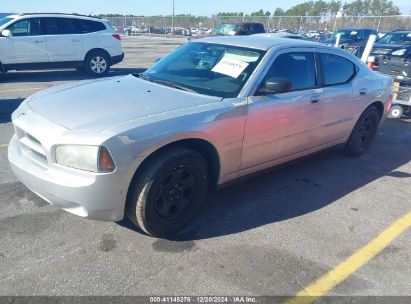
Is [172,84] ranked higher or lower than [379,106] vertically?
higher

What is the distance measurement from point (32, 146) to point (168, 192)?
116 centimetres

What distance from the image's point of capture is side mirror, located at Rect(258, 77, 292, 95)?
3320mm

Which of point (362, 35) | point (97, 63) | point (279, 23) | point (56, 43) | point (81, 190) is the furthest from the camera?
point (279, 23)

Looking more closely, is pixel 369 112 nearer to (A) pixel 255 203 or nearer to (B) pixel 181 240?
(A) pixel 255 203

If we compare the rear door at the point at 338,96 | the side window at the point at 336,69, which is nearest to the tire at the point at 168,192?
the rear door at the point at 338,96

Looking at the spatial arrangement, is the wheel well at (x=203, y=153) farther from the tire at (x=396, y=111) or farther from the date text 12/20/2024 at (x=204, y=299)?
the tire at (x=396, y=111)

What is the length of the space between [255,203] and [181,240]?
103cm

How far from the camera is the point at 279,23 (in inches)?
1403

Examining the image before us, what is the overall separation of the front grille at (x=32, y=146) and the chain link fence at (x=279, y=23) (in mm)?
26682

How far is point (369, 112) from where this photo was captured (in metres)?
5.12

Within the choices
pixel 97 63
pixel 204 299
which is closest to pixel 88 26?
pixel 97 63

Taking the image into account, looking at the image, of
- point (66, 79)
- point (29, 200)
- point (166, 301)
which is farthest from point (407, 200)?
point (66, 79)

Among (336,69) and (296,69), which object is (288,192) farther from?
(336,69)

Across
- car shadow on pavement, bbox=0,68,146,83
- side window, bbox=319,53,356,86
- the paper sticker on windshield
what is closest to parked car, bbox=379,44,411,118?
side window, bbox=319,53,356,86
